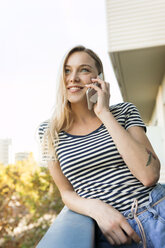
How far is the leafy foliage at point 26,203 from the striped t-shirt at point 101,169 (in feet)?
7.94

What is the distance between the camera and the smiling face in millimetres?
1585

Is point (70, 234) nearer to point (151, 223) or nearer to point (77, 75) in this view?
point (151, 223)

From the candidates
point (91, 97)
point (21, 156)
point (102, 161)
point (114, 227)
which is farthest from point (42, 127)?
point (21, 156)

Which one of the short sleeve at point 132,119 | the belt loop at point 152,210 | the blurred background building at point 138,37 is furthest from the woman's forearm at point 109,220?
the blurred background building at point 138,37

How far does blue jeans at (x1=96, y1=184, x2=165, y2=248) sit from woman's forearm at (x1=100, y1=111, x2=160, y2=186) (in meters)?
0.10

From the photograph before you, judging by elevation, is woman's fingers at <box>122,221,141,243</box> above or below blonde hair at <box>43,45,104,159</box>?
below

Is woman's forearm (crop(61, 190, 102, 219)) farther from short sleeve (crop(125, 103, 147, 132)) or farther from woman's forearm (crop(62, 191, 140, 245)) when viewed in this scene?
short sleeve (crop(125, 103, 147, 132))

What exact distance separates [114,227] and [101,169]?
32 cm

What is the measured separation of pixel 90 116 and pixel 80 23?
2498 cm

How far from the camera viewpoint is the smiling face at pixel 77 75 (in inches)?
62.4

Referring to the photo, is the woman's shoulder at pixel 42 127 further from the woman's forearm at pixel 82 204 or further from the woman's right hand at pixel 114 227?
the woman's right hand at pixel 114 227

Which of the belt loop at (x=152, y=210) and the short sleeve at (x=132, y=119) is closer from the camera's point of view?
the belt loop at (x=152, y=210)

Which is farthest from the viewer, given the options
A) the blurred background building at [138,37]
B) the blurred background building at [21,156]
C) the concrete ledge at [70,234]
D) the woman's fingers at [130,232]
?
the blurred background building at [21,156]

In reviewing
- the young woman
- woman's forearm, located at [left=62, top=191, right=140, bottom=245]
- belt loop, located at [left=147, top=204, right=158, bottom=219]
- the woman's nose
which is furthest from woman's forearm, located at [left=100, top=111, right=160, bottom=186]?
the woman's nose
